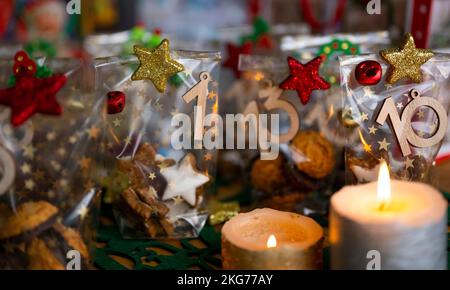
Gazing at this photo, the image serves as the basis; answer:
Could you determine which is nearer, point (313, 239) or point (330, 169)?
point (313, 239)

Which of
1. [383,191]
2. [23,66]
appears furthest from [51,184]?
[383,191]

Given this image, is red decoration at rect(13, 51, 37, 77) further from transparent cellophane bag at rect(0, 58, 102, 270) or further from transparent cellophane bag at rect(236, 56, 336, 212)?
transparent cellophane bag at rect(236, 56, 336, 212)

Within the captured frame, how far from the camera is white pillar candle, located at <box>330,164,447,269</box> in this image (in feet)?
1.91

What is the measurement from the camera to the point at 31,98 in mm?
667

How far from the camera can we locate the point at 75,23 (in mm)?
2229

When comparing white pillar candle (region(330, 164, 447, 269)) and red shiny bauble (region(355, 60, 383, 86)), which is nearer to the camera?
white pillar candle (region(330, 164, 447, 269))

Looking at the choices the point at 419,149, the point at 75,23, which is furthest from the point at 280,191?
the point at 75,23

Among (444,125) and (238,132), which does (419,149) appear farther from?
(238,132)

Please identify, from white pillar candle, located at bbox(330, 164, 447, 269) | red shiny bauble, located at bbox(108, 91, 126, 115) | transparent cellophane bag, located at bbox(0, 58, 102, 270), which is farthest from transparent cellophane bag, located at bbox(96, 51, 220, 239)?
white pillar candle, located at bbox(330, 164, 447, 269)

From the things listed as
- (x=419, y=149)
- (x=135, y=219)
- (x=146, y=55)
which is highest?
(x=146, y=55)

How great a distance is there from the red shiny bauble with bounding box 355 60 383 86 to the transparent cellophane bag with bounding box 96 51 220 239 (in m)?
0.21

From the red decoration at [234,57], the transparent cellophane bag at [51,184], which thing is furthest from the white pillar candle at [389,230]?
the red decoration at [234,57]

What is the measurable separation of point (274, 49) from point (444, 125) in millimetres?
503
